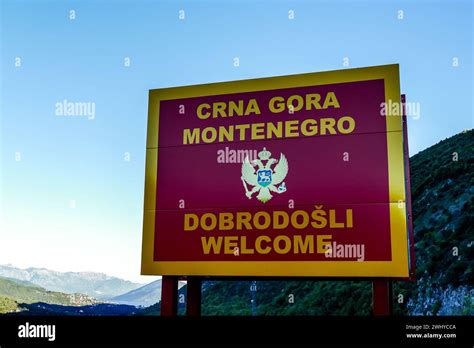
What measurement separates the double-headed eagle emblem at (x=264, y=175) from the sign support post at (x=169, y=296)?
8.26 ft

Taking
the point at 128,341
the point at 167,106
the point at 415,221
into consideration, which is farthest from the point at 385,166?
the point at 415,221

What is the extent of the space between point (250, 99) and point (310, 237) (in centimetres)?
327

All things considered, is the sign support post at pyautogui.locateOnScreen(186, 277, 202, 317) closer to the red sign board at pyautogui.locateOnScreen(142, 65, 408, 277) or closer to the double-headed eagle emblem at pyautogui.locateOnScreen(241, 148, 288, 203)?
the red sign board at pyautogui.locateOnScreen(142, 65, 408, 277)

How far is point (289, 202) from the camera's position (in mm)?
11414

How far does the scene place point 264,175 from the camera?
11664 millimetres

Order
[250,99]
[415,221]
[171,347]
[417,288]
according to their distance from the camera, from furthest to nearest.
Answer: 1. [415,221]
2. [417,288]
3. [250,99]
4. [171,347]

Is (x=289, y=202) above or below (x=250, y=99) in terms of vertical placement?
below

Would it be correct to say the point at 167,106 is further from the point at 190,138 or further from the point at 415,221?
the point at 415,221

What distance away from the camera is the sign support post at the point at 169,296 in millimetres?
11891

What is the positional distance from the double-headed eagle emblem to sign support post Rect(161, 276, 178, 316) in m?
2.52

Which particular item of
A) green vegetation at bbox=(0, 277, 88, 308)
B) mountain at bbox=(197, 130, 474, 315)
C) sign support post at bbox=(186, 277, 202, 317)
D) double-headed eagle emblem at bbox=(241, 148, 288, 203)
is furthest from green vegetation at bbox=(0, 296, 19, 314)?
green vegetation at bbox=(0, 277, 88, 308)

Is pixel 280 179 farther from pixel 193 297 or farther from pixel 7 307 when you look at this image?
pixel 7 307

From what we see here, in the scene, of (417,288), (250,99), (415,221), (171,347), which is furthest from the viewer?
(415,221)

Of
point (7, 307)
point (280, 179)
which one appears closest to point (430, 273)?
point (280, 179)
